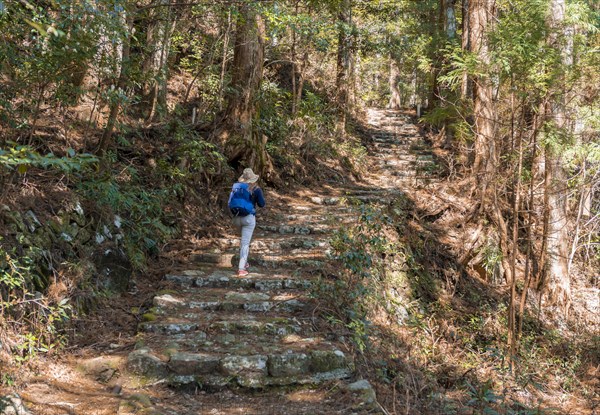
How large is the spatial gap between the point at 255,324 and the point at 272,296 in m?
0.94

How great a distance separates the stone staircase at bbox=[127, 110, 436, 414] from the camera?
17.6ft

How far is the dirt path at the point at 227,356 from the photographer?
488 cm

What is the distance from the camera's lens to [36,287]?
5.68m

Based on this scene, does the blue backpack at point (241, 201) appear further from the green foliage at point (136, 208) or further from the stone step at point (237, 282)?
the green foliage at point (136, 208)

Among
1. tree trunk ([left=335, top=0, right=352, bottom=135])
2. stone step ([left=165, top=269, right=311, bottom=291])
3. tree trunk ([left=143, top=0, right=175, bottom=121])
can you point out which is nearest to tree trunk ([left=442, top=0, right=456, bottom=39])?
A: tree trunk ([left=335, top=0, right=352, bottom=135])

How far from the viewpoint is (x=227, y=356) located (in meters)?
5.56

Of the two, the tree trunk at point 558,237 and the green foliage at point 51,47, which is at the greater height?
the green foliage at point 51,47

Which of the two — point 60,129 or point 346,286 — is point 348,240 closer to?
point 346,286

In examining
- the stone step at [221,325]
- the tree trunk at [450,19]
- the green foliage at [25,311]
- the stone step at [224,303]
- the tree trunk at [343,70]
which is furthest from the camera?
the tree trunk at [450,19]

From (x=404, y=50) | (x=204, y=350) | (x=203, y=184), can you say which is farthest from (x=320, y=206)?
(x=404, y=50)

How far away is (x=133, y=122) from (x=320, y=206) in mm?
4297

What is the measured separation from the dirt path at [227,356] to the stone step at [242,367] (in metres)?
0.01

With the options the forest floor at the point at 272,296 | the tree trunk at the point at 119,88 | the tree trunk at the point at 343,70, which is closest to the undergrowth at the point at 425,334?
the forest floor at the point at 272,296

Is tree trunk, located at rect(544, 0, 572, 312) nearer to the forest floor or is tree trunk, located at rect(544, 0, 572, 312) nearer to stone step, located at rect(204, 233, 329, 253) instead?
the forest floor
